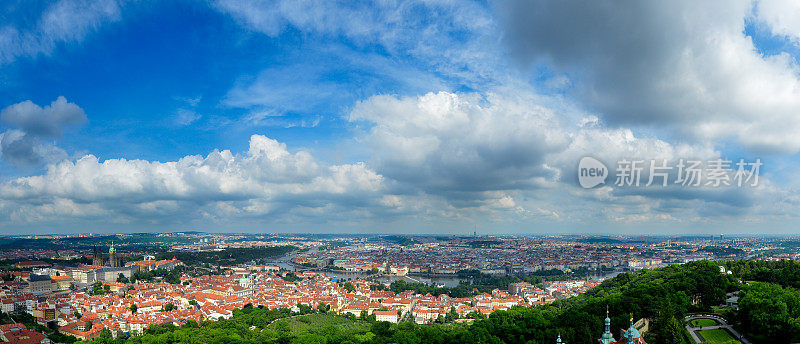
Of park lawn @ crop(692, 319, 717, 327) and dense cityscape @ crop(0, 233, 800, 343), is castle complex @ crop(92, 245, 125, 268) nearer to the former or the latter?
dense cityscape @ crop(0, 233, 800, 343)

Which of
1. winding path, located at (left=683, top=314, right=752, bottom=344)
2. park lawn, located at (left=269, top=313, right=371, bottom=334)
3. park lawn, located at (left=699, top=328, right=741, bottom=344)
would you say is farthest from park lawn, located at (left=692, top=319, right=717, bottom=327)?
park lawn, located at (left=269, top=313, right=371, bottom=334)

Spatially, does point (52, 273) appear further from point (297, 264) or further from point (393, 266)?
point (393, 266)

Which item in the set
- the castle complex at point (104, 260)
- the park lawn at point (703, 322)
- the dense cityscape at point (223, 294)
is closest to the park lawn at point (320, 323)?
the dense cityscape at point (223, 294)

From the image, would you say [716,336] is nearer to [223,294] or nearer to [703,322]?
[703,322]

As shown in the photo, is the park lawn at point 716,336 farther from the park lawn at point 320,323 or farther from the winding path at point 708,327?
the park lawn at point 320,323

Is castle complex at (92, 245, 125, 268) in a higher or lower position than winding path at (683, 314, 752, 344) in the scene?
lower

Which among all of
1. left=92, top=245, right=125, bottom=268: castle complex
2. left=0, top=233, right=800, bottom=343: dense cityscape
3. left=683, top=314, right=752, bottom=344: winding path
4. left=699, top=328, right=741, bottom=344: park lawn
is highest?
left=683, top=314, right=752, bottom=344: winding path
